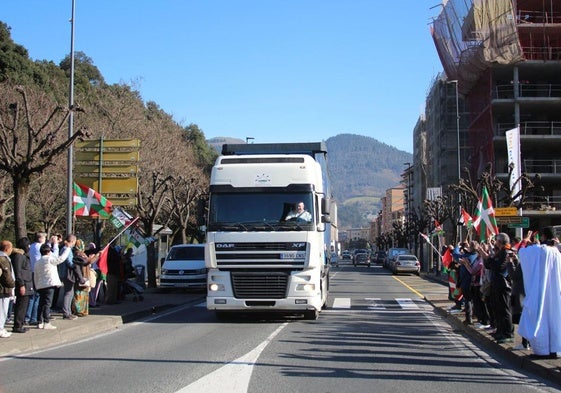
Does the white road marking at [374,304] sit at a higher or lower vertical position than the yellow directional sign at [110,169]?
lower

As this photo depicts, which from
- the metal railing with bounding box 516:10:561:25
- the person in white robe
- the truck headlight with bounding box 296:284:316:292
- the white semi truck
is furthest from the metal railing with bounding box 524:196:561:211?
the person in white robe

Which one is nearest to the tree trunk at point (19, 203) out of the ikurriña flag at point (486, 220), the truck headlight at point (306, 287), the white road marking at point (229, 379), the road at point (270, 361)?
the road at point (270, 361)

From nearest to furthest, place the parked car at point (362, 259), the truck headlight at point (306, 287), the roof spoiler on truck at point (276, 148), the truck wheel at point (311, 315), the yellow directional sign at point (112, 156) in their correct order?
the truck headlight at point (306, 287) → the truck wheel at point (311, 315) → the roof spoiler on truck at point (276, 148) → the yellow directional sign at point (112, 156) → the parked car at point (362, 259)

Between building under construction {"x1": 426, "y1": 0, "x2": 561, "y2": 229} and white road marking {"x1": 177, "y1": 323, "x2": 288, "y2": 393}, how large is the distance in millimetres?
48148

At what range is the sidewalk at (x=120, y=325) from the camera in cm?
970

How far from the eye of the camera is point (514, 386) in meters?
8.57

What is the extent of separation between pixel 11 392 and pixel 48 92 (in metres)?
33.7

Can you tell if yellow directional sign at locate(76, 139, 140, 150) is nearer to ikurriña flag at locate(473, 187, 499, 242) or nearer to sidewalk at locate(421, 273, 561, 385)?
ikurriña flag at locate(473, 187, 499, 242)

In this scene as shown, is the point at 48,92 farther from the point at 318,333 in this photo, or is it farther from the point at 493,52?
the point at 493,52

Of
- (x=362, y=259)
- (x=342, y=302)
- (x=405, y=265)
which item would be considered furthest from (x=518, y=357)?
(x=362, y=259)

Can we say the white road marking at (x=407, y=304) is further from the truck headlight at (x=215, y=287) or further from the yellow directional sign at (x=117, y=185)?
the yellow directional sign at (x=117, y=185)

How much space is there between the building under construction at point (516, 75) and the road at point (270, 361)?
43.8 metres

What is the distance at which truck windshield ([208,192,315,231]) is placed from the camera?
48.4ft

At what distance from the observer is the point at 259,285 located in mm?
14625
